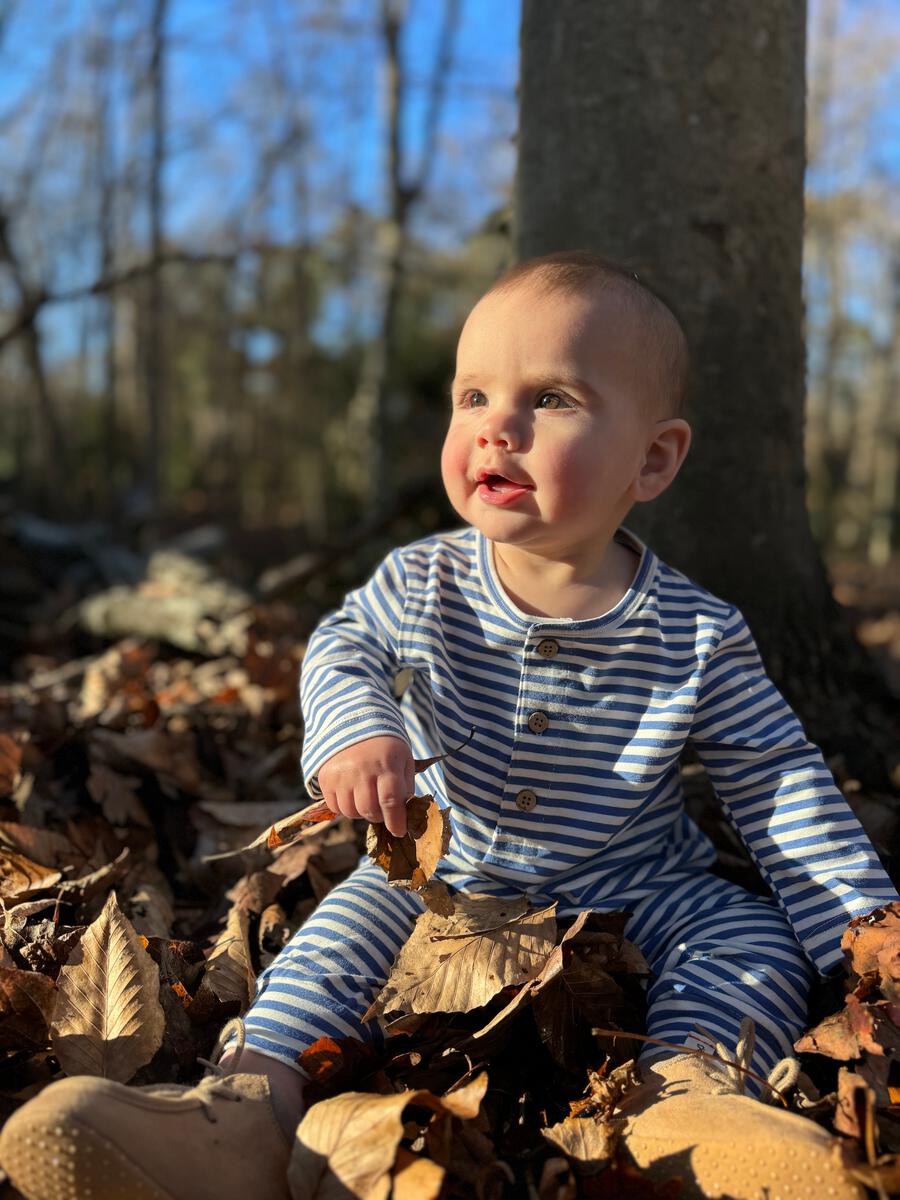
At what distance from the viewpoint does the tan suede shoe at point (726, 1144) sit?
1.22m

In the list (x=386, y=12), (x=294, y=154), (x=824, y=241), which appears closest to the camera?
(x=386, y=12)

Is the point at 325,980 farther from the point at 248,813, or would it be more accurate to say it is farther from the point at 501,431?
the point at 501,431

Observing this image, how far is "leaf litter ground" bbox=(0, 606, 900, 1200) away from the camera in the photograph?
135cm

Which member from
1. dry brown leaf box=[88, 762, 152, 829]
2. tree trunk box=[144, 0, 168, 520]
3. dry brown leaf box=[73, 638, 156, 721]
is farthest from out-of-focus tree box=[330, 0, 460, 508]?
dry brown leaf box=[88, 762, 152, 829]

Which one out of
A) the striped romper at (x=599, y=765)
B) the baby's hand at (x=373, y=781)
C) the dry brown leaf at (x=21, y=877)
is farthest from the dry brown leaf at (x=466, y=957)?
the dry brown leaf at (x=21, y=877)

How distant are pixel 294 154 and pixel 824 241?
43.2ft

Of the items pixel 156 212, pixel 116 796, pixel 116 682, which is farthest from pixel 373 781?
pixel 156 212

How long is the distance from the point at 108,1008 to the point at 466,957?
1.81ft

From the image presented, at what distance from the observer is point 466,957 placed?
5.46 ft

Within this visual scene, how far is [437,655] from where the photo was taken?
191 cm

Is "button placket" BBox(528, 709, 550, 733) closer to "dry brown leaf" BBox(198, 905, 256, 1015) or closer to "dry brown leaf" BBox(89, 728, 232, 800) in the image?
"dry brown leaf" BBox(198, 905, 256, 1015)

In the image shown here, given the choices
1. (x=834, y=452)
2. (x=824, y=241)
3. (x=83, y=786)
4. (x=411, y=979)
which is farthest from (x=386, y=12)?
(x=834, y=452)

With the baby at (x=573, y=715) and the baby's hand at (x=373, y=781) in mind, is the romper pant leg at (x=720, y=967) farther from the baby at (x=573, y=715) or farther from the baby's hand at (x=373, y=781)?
the baby's hand at (x=373, y=781)

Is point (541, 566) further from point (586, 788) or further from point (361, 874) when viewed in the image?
point (361, 874)
